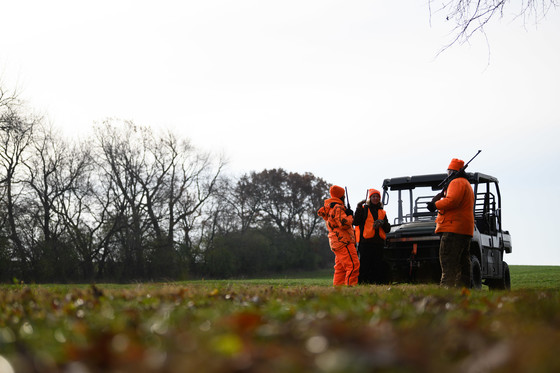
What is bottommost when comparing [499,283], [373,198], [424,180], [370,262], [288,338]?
[499,283]

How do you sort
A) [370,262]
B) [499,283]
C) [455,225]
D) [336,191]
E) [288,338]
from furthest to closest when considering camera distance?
[499,283] < [336,191] < [370,262] < [455,225] < [288,338]

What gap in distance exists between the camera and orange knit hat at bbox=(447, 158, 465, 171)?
12031 millimetres

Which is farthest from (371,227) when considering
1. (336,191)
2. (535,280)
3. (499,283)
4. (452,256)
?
(535,280)

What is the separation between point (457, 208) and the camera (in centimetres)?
1153

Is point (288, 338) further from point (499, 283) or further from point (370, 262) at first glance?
point (499, 283)

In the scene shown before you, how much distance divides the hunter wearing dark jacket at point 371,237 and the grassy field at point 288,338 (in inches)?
325

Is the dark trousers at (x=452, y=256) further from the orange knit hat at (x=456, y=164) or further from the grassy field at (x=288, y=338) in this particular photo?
the grassy field at (x=288, y=338)

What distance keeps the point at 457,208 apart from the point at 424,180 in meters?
3.98

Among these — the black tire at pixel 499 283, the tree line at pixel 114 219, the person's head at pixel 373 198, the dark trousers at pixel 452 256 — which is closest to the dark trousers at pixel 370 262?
the person's head at pixel 373 198

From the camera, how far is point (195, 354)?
2.77 meters

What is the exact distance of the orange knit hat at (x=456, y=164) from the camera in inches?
474

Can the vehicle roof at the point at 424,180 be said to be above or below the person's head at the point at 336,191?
above

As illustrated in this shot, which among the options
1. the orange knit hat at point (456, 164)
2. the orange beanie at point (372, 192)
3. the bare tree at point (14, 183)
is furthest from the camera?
the bare tree at point (14, 183)

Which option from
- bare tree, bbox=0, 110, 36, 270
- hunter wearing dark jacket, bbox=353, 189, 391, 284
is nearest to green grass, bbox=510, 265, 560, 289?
hunter wearing dark jacket, bbox=353, 189, 391, 284
